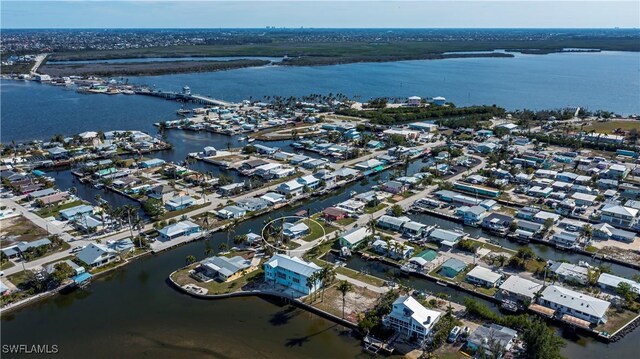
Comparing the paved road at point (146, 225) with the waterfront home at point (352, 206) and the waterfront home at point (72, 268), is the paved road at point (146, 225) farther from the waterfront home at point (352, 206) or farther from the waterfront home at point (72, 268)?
the waterfront home at point (352, 206)

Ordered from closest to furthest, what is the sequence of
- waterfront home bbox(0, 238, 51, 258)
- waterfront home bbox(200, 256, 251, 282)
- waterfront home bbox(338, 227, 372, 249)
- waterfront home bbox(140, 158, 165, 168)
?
waterfront home bbox(200, 256, 251, 282)
waterfront home bbox(0, 238, 51, 258)
waterfront home bbox(338, 227, 372, 249)
waterfront home bbox(140, 158, 165, 168)

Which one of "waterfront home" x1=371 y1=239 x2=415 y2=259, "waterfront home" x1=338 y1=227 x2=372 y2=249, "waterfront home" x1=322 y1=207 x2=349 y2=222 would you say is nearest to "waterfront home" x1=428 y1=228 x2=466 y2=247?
"waterfront home" x1=371 y1=239 x2=415 y2=259

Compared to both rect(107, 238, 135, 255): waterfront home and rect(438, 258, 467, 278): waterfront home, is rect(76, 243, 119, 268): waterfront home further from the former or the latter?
rect(438, 258, 467, 278): waterfront home

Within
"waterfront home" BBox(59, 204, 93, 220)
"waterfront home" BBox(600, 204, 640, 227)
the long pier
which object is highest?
the long pier

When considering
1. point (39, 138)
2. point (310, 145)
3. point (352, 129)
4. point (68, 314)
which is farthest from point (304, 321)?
point (39, 138)

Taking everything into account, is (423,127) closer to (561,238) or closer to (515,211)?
(515,211)

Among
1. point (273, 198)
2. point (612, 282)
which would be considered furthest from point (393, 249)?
point (273, 198)

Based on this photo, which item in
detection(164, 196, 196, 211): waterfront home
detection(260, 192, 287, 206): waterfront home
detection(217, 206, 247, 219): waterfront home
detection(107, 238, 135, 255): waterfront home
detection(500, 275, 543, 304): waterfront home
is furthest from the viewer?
detection(260, 192, 287, 206): waterfront home
